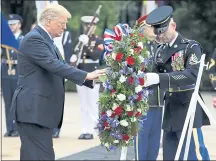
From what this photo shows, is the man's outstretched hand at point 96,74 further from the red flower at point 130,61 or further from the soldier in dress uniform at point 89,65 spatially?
the soldier in dress uniform at point 89,65

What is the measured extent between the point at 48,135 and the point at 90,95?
5595 mm

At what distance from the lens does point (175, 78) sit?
5.89 meters

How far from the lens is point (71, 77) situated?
5.90 meters

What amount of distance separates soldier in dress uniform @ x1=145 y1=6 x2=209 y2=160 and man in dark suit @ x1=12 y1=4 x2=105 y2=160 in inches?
28.7

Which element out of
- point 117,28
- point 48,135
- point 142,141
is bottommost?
point 142,141

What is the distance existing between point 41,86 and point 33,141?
49 centimetres

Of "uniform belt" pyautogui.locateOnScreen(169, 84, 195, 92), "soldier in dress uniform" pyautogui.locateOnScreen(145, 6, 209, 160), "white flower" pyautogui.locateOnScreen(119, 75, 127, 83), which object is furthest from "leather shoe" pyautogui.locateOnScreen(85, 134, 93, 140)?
"white flower" pyautogui.locateOnScreen(119, 75, 127, 83)

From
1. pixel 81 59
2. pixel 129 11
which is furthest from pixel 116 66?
pixel 129 11

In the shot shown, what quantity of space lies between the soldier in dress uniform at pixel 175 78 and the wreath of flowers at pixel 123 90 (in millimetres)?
259

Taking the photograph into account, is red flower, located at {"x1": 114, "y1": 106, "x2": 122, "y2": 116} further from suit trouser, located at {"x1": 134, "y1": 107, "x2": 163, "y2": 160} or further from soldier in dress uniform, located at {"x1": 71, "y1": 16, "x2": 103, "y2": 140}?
soldier in dress uniform, located at {"x1": 71, "y1": 16, "x2": 103, "y2": 140}

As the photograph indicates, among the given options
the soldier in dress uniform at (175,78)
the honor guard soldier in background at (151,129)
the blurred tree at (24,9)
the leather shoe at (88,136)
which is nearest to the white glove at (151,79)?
the soldier in dress uniform at (175,78)

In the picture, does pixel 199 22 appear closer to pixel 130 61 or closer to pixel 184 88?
pixel 184 88

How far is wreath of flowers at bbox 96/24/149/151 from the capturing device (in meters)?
5.62

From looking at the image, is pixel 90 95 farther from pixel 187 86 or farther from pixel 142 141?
pixel 187 86
